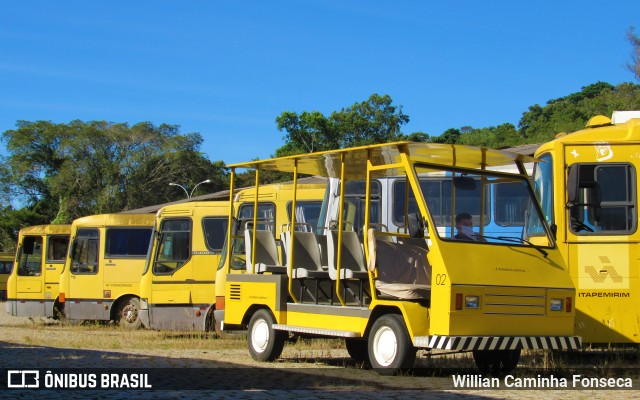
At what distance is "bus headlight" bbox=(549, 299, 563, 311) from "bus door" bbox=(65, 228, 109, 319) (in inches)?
625

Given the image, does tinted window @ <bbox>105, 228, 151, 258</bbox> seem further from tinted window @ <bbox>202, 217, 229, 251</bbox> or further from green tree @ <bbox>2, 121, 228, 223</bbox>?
green tree @ <bbox>2, 121, 228, 223</bbox>

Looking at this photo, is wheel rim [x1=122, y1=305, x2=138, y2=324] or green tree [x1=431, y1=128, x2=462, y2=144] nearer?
wheel rim [x1=122, y1=305, x2=138, y2=324]

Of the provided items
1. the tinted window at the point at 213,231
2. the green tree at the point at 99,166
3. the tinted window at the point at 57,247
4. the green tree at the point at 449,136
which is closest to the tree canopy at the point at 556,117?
the green tree at the point at 449,136

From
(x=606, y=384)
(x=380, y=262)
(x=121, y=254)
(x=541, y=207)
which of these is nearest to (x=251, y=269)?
(x=380, y=262)

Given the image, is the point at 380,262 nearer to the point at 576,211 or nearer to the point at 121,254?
the point at 576,211

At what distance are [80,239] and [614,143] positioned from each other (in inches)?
660

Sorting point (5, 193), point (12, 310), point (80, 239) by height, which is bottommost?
point (12, 310)

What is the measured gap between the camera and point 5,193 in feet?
228

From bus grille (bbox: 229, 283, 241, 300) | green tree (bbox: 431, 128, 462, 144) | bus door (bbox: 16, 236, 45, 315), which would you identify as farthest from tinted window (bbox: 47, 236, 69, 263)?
green tree (bbox: 431, 128, 462, 144)

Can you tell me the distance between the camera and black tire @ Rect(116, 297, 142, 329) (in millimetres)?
23953

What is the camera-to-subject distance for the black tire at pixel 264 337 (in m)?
13.2

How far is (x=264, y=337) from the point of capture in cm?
1347

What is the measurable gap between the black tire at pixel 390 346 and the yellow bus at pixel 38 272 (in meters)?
17.9

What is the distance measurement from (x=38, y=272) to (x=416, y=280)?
1908 cm
